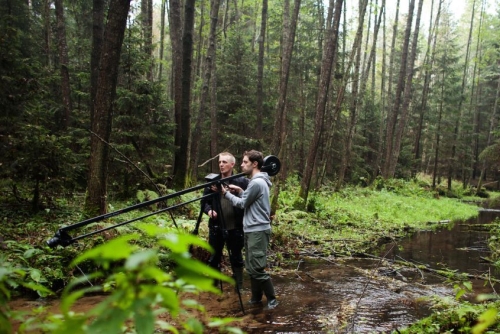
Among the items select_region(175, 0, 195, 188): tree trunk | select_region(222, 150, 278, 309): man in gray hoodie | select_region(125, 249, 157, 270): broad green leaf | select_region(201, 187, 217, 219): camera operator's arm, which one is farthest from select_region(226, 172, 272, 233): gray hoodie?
select_region(175, 0, 195, 188): tree trunk

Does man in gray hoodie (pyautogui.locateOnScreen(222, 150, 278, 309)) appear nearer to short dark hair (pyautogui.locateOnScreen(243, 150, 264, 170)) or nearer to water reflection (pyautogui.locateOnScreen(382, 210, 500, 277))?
short dark hair (pyautogui.locateOnScreen(243, 150, 264, 170))

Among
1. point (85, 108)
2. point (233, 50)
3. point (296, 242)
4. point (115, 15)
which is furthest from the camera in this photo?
point (233, 50)

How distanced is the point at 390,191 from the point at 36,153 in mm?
20136

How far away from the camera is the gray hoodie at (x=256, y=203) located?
5.32 metres

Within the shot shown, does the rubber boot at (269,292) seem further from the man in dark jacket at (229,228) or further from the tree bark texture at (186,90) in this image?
the tree bark texture at (186,90)

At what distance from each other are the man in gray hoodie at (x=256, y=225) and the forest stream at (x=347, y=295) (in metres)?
0.36

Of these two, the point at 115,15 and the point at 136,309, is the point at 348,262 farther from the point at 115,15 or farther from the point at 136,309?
the point at 136,309

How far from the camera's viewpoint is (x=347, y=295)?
237 inches

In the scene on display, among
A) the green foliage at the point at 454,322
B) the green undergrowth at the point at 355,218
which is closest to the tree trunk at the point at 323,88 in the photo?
the green undergrowth at the point at 355,218

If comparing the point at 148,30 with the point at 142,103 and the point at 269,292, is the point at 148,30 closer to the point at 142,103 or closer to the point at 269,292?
the point at 142,103

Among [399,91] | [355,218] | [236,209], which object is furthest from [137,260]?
[399,91]

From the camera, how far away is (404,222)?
1482 centimetres

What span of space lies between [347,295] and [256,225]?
2025 mm

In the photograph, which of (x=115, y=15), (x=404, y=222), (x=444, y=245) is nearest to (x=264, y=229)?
(x=115, y=15)
